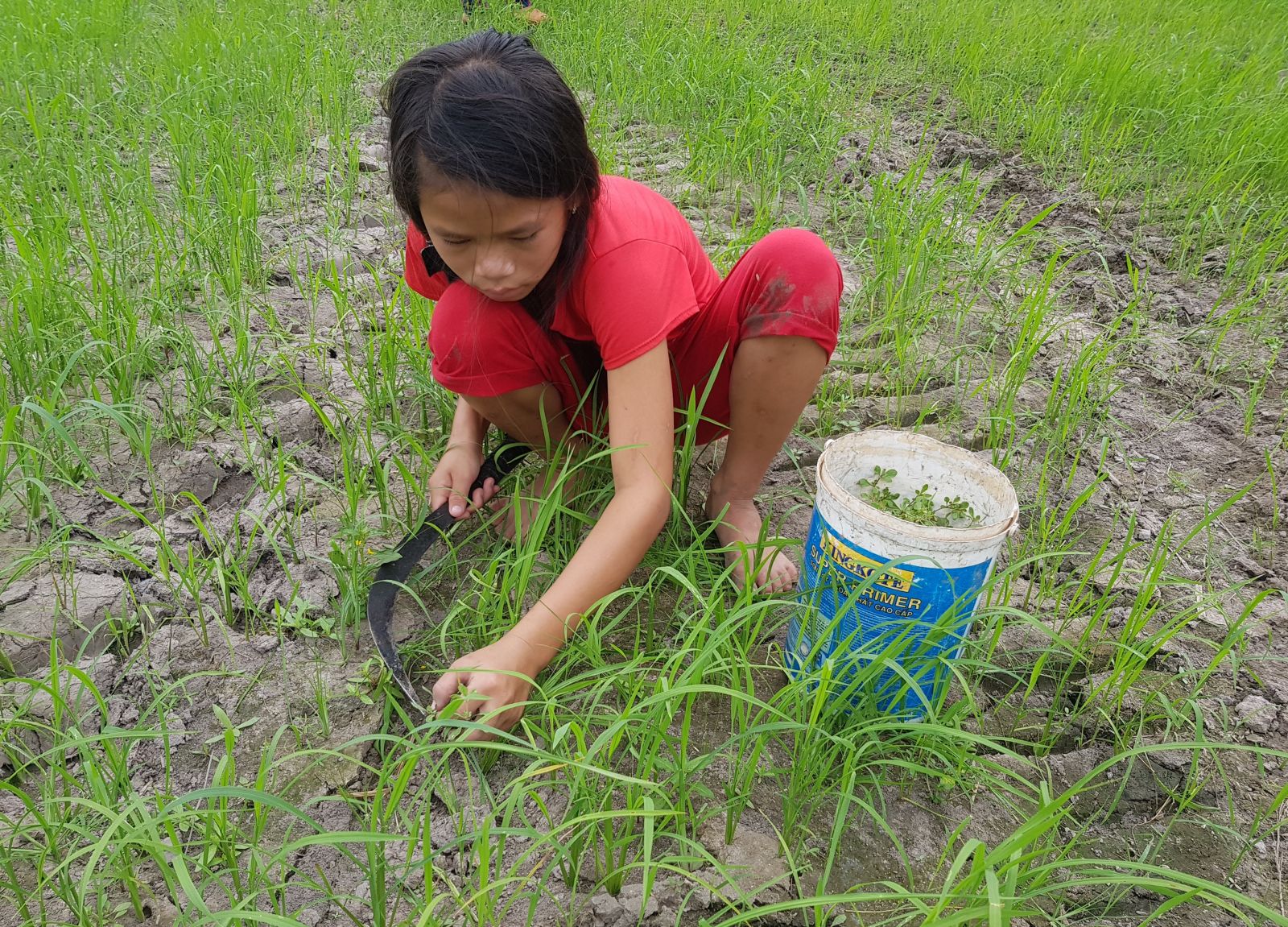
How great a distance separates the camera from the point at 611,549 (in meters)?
1.28

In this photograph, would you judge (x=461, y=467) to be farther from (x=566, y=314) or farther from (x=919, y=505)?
(x=919, y=505)

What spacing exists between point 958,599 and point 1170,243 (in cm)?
235

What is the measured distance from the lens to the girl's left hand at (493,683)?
1.15m

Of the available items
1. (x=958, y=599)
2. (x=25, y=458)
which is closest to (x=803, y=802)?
(x=958, y=599)

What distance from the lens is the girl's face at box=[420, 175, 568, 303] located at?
1.24m

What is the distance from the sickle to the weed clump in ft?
2.28

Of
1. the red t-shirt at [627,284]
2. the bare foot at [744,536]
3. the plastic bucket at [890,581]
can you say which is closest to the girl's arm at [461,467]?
the red t-shirt at [627,284]

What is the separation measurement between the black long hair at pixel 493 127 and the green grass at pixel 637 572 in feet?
1.71

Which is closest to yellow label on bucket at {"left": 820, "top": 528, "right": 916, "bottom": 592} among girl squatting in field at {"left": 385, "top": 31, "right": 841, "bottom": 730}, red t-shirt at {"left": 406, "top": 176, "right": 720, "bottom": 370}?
girl squatting in field at {"left": 385, "top": 31, "right": 841, "bottom": 730}

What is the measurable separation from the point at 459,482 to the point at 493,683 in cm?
58

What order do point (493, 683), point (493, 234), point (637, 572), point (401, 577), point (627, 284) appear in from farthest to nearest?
point (637, 572) → point (401, 577) → point (627, 284) → point (493, 234) → point (493, 683)

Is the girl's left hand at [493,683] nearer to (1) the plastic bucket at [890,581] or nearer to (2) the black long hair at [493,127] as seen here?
(1) the plastic bucket at [890,581]

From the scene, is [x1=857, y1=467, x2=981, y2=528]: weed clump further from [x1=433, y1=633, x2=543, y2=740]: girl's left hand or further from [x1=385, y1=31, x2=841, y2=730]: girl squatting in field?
[x1=433, y1=633, x2=543, y2=740]: girl's left hand

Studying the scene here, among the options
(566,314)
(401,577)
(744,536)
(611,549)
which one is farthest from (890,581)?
(401,577)
